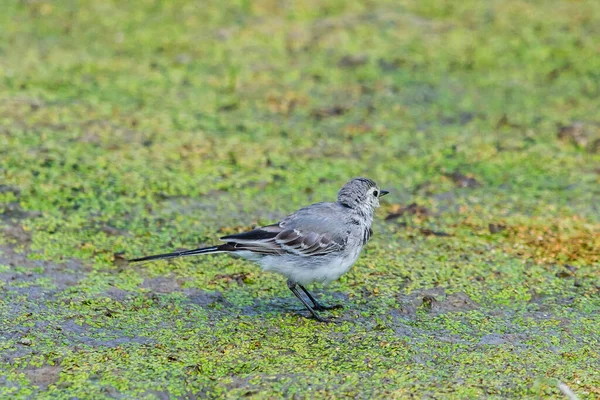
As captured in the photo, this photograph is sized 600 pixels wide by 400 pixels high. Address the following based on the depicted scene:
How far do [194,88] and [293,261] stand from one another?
4.26 m

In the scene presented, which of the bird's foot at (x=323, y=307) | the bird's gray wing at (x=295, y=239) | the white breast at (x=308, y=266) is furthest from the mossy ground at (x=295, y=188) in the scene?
the bird's gray wing at (x=295, y=239)

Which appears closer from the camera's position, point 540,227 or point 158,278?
point 158,278

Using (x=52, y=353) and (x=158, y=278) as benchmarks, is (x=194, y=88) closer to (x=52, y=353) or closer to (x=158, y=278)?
(x=158, y=278)

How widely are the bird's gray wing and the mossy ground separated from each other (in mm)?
438

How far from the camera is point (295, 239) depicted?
520 centimetres

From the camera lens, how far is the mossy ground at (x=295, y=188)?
4.68 meters

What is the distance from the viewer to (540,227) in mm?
6609

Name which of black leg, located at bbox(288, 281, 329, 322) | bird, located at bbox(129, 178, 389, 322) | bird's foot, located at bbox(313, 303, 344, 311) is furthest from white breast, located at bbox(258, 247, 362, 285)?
bird's foot, located at bbox(313, 303, 344, 311)

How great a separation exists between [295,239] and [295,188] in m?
2.05

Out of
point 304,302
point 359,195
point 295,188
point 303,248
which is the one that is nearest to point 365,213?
point 359,195

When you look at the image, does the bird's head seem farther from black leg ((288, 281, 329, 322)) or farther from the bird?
black leg ((288, 281, 329, 322))

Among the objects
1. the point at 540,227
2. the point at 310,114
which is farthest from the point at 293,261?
the point at 310,114

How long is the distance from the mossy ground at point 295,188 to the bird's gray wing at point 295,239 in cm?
44

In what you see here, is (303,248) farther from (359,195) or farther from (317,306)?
(359,195)
